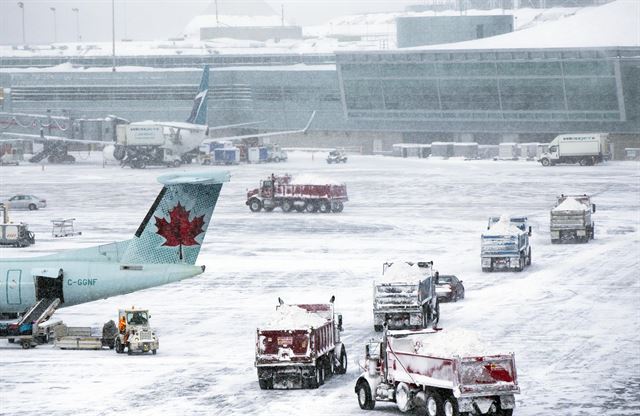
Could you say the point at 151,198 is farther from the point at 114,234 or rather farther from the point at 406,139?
the point at 406,139

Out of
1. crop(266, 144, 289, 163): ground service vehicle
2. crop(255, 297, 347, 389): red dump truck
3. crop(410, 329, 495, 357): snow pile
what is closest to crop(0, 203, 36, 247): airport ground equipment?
crop(255, 297, 347, 389): red dump truck

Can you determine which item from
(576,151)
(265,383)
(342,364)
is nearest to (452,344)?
(265,383)

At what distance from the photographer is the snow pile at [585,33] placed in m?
162

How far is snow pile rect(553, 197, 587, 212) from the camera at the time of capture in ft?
246

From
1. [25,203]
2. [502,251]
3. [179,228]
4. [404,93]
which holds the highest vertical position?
[404,93]

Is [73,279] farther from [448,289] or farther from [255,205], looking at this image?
[255,205]

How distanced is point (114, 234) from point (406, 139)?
10044 cm

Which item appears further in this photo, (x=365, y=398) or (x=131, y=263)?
(x=131, y=263)

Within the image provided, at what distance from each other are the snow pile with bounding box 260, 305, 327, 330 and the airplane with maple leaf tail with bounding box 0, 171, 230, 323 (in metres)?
6.36

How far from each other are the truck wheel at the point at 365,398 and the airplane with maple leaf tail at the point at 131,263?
11022 mm

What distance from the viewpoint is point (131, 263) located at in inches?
1725

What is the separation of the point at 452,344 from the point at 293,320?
6.70m

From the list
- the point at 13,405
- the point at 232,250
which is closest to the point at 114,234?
the point at 232,250

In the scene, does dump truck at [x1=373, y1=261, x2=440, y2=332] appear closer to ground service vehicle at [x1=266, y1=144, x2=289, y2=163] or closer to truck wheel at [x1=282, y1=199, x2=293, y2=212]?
→ truck wheel at [x1=282, y1=199, x2=293, y2=212]
